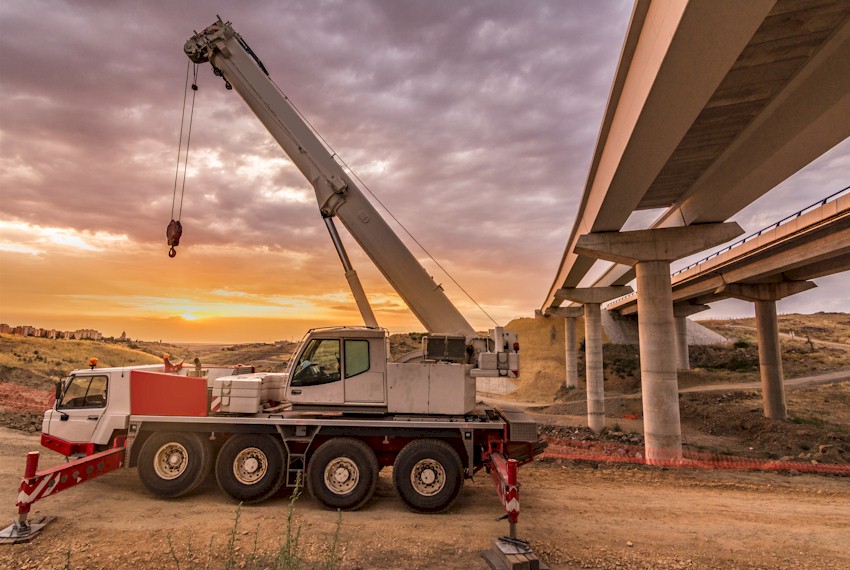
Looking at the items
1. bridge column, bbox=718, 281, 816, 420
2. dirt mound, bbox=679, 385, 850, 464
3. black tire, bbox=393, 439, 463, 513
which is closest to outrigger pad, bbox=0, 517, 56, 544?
black tire, bbox=393, 439, 463, 513

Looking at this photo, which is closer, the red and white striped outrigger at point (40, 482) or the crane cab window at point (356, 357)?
the red and white striped outrigger at point (40, 482)

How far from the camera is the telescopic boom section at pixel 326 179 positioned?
10672mm

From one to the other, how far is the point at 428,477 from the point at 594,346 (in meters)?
22.5

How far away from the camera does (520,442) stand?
357 inches

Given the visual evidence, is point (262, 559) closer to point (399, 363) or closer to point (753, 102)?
point (399, 363)

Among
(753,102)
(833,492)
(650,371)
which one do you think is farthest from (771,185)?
(833,492)

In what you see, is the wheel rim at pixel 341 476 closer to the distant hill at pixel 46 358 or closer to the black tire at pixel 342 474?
the black tire at pixel 342 474

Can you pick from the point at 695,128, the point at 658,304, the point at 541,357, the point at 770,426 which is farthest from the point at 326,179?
the point at 541,357

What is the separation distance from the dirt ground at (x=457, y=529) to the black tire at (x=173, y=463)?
0.29 m

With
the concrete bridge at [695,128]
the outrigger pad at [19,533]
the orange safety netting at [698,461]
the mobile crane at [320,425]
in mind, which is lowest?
the orange safety netting at [698,461]

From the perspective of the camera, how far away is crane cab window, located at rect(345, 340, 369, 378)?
9297 mm

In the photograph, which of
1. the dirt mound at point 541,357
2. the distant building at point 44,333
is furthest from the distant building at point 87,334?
the dirt mound at point 541,357

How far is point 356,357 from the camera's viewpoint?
9336 millimetres

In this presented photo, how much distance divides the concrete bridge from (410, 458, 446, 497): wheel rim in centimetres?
778
